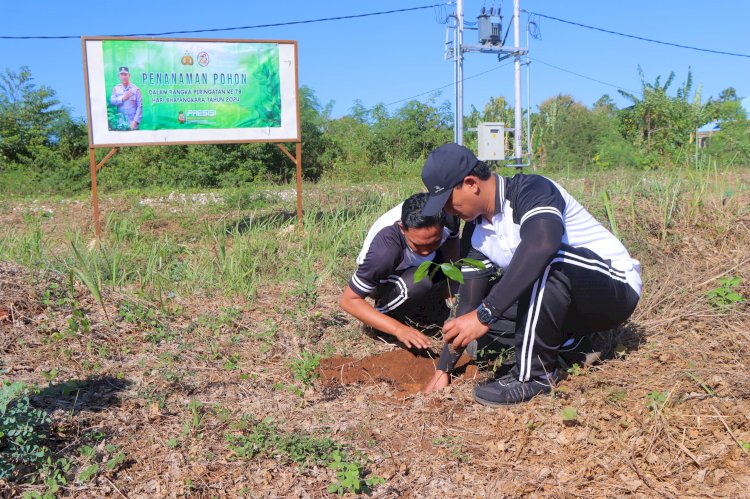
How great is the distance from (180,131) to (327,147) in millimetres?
13017

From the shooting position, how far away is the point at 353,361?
145 inches

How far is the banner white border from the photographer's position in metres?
6.93

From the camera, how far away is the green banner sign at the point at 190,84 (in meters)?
7.07

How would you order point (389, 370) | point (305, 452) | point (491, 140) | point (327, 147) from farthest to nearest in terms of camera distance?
point (327, 147) < point (491, 140) < point (389, 370) < point (305, 452)

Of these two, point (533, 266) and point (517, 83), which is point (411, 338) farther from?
point (517, 83)

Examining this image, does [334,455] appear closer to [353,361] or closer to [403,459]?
[403,459]

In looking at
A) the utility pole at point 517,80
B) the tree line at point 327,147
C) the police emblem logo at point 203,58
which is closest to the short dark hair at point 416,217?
the police emblem logo at point 203,58

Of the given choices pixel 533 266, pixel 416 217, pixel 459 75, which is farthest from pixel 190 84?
pixel 459 75

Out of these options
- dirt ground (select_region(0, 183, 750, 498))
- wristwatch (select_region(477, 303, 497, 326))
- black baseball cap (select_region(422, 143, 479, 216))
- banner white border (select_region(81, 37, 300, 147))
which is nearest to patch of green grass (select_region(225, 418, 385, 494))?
dirt ground (select_region(0, 183, 750, 498))

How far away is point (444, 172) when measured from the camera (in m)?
2.79

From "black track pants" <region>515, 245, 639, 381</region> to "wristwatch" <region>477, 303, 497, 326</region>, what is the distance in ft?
0.90

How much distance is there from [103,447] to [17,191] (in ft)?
44.7

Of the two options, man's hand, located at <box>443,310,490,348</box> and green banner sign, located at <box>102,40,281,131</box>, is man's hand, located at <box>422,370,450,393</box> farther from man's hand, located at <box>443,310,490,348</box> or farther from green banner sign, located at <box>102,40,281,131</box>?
green banner sign, located at <box>102,40,281,131</box>

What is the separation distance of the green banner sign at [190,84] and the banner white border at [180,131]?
2.1 inches
